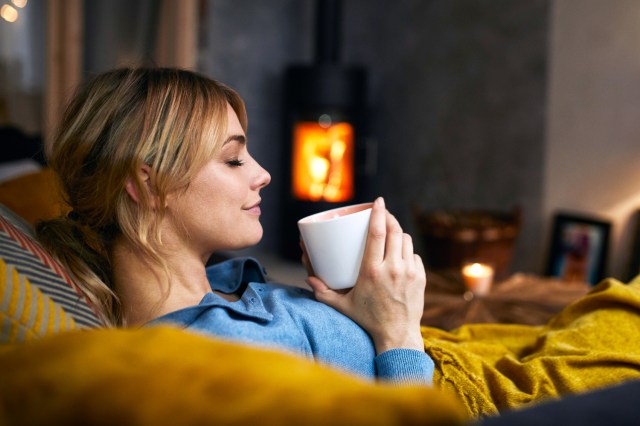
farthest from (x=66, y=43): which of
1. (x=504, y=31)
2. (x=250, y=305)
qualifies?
(x=250, y=305)

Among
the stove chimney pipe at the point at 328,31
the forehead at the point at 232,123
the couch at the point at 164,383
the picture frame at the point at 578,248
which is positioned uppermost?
the stove chimney pipe at the point at 328,31

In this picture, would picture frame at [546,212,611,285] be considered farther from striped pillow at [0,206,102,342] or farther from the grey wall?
striped pillow at [0,206,102,342]

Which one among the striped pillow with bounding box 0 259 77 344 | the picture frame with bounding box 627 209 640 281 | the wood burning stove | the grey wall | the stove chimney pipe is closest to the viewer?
the striped pillow with bounding box 0 259 77 344

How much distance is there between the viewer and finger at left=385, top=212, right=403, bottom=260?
997 mm

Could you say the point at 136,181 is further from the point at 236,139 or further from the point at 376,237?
the point at 376,237

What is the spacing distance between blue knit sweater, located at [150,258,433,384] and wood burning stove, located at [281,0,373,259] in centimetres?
334

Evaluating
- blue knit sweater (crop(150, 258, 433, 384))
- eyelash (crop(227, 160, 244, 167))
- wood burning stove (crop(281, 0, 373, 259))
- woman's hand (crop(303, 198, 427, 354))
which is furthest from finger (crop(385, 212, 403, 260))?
wood burning stove (crop(281, 0, 373, 259))

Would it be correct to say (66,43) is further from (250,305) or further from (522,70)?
(250,305)

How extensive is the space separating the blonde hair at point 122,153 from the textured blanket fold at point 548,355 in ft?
1.43

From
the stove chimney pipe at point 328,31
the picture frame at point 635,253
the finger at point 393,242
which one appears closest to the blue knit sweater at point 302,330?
the finger at point 393,242

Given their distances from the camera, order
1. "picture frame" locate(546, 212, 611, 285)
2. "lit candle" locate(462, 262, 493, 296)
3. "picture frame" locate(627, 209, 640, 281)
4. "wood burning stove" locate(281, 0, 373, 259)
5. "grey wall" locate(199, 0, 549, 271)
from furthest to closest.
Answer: "wood burning stove" locate(281, 0, 373, 259) < "grey wall" locate(199, 0, 549, 271) < "picture frame" locate(546, 212, 611, 285) < "picture frame" locate(627, 209, 640, 281) < "lit candle" locate(462, 262, 493, 296)

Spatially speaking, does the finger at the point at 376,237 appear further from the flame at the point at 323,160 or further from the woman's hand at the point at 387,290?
the flame at the point at 323,160

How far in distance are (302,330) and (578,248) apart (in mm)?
2712

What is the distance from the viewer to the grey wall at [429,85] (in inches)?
145
